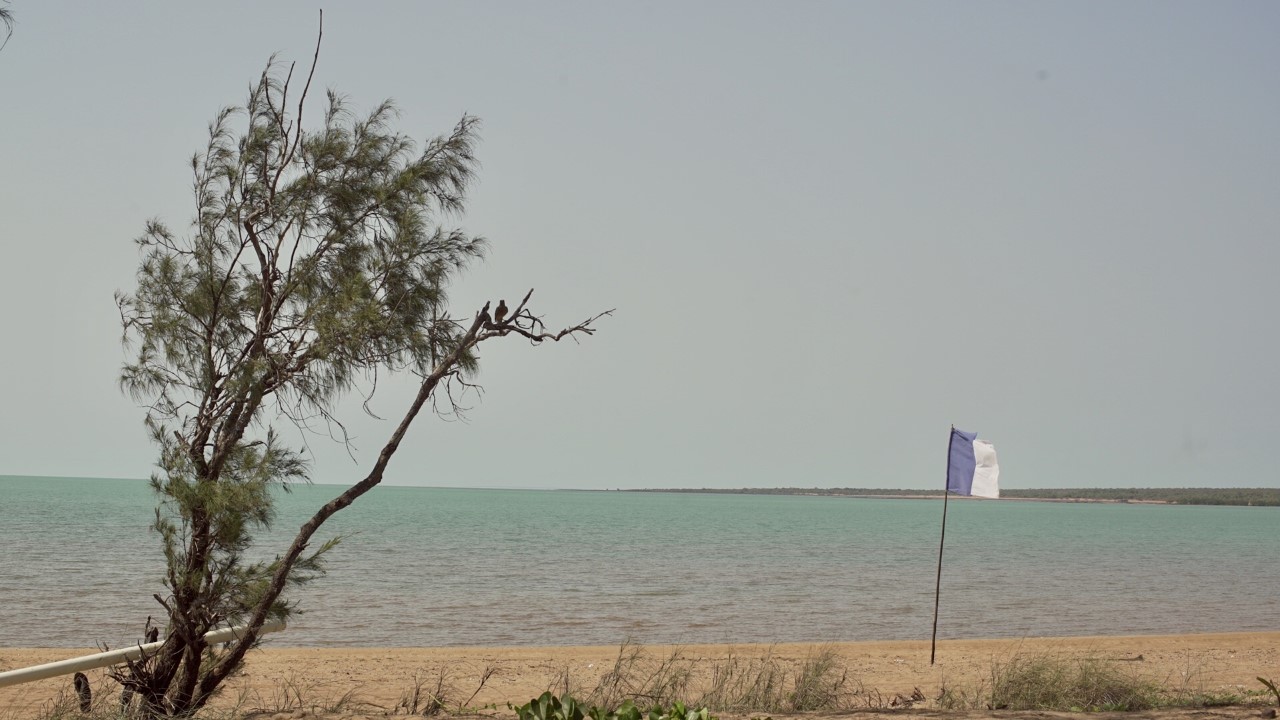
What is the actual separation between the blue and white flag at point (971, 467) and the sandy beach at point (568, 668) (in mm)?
2189

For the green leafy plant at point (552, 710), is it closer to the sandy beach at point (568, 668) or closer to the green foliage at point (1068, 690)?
the sandy beach at point (568, 668)

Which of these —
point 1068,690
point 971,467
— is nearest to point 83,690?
point 1068,690

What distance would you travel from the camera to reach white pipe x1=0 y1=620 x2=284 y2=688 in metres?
9.39

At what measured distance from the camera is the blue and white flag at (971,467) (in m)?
14.4

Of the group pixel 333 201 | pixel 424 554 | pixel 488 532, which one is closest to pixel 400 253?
pixel 333 201

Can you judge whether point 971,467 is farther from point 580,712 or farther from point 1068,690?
point 580,712

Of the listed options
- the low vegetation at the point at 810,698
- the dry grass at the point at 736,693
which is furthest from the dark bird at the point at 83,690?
the dry grass at the point at 736,693

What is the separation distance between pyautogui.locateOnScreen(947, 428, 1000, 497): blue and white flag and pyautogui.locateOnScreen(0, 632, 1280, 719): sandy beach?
219 cm

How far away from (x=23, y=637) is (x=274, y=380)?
1367 centimetres

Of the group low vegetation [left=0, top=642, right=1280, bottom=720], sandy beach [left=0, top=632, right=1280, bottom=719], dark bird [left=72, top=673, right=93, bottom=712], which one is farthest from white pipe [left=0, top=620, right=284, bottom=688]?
sandy beach [left=0, top=632, right=1280, bottom=719]

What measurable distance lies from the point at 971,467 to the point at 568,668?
6.27 meters

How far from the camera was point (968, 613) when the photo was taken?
26234 mm

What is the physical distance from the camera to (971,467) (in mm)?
14602

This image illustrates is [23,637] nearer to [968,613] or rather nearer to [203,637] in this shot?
[203,637]
